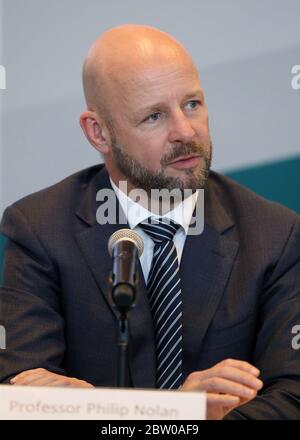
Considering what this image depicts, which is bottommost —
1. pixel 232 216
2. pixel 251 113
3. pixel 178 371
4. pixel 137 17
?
pixel 178 371

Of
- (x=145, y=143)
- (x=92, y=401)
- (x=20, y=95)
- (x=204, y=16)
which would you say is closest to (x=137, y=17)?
(x=204, y=16)

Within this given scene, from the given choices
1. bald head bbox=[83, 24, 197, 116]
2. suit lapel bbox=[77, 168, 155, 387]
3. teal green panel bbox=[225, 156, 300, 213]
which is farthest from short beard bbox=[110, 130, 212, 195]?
teal green panel bbox=[225, 156, 300, 213]

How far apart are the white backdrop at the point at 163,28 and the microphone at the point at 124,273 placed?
1.23 m

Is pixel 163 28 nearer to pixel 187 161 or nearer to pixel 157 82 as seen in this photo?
pixel 157 82

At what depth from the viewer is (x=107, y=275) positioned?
7.88 feet

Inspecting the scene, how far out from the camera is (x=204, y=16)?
2895 mm

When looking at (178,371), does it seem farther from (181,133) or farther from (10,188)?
(10,188)

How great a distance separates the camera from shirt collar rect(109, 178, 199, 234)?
244 centimetres

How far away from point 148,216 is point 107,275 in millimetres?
201

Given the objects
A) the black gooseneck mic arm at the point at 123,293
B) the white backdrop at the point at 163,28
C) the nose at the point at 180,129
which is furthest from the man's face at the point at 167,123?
the black gooseneck mic arm at the point at 123,293

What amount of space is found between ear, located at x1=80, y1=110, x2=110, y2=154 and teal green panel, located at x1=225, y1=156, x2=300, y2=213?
1.69 ft

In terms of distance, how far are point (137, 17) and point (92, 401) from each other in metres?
1.66

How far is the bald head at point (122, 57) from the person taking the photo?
2410 millimetres

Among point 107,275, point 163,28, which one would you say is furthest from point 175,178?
point 163,28
